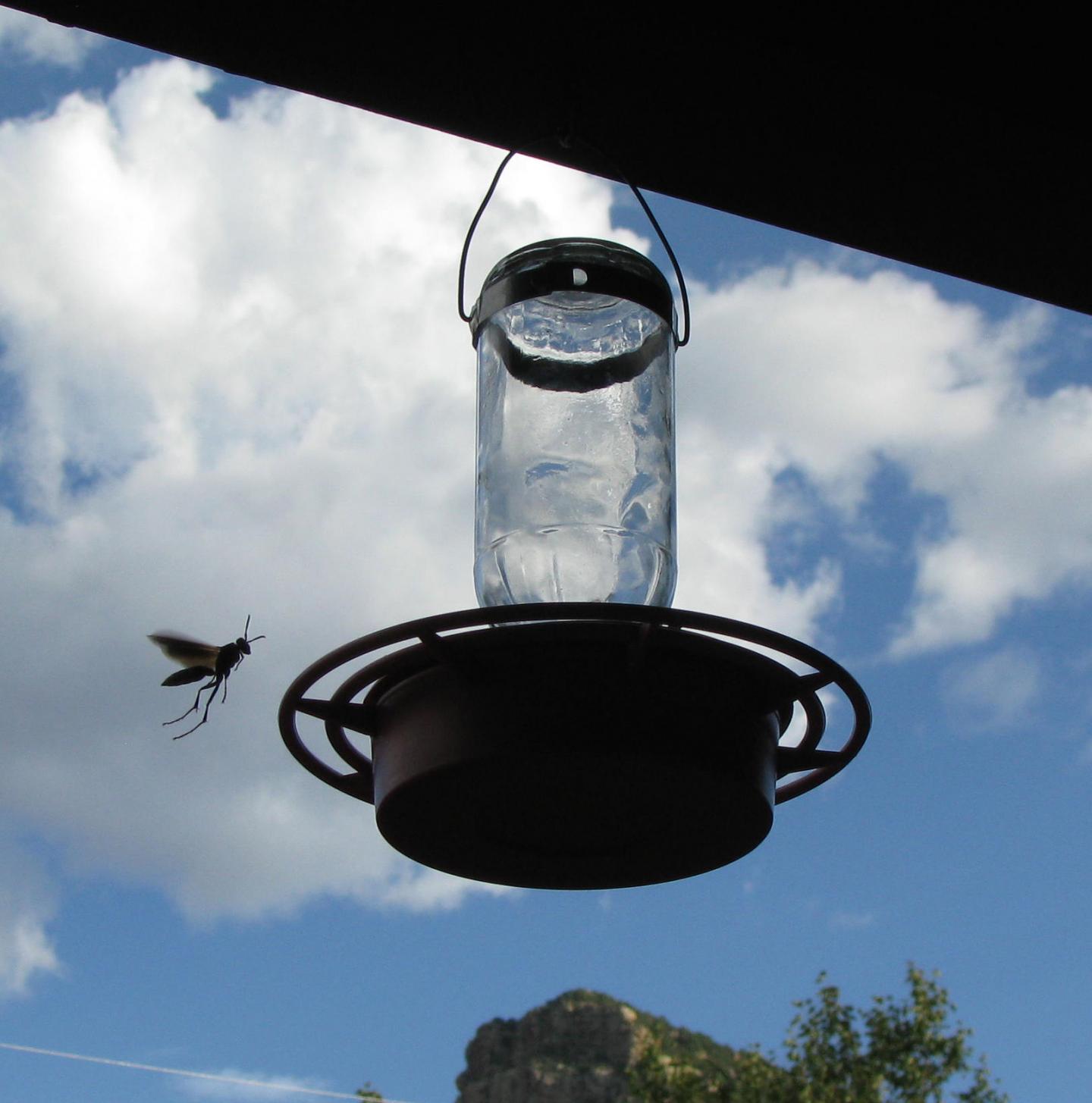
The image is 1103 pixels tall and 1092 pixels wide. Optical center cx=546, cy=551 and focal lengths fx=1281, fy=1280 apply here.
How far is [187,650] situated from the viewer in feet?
5.69

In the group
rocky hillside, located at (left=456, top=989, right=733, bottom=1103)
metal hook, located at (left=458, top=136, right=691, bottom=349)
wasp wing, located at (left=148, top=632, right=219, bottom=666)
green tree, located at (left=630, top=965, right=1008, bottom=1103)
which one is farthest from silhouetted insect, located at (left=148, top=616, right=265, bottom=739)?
rocky hillside, located at (left=456, top=989, right=733, bottom=1103)

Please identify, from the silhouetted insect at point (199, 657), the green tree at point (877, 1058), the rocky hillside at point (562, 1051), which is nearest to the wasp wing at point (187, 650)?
the silhouetted insect at point (199, 657)

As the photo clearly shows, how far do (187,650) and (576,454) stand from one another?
0.60 metres

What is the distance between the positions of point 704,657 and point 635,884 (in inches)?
11.0

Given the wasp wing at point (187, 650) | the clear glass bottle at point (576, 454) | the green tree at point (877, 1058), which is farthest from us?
the green tree at point (877, 1058)

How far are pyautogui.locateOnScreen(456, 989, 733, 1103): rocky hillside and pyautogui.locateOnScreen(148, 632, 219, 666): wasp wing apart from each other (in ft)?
154

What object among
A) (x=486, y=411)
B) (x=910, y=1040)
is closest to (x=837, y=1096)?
(x=910, y=1040)

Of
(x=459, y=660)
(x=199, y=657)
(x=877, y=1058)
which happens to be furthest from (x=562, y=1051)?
(x=459, y=660)

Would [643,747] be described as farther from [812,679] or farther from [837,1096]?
[837,1096]

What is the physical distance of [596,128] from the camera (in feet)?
4.30

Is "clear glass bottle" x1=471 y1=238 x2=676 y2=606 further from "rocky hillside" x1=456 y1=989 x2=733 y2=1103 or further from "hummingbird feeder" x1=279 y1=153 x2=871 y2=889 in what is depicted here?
"rocky hillside" x1=456 y1=989 x2=733 y2=1103

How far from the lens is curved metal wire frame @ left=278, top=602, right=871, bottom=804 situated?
1.01 m

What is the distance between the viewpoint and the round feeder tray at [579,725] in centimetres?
104

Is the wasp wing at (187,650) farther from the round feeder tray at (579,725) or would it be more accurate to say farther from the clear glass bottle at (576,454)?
the round feeder tray at (579,725)
